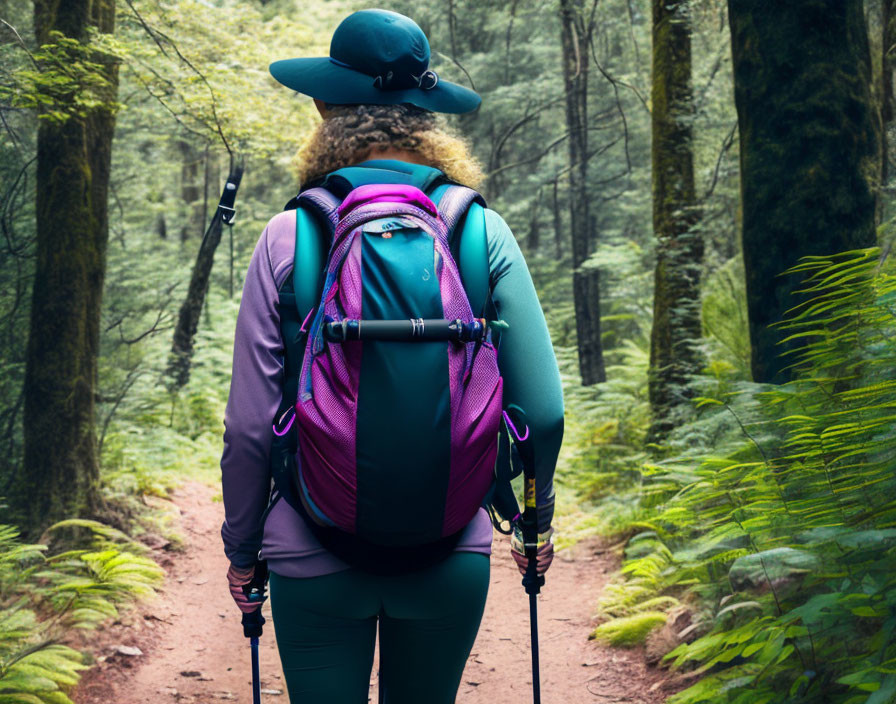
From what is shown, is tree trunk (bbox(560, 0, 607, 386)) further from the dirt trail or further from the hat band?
the hat band

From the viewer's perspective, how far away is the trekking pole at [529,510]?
78.1 inches

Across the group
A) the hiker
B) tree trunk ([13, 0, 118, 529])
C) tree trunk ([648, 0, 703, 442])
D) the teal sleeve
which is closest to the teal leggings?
the hiker

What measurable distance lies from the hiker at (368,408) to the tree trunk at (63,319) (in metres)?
4.84

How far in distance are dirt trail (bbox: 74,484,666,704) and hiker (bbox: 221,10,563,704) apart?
267cm

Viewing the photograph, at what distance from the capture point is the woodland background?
301 centimetres

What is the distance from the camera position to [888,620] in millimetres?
2398

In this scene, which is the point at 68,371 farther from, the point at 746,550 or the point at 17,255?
the point at 746,550

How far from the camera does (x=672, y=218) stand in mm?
7727

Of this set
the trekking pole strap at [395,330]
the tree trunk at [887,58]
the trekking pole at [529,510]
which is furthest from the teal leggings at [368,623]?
Answer: the tree trunk at [887,58]

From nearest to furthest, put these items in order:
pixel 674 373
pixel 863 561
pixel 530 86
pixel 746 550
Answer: pixel 863 561 → pixel 746 550 → pixel 674 373 → pixel 530 86

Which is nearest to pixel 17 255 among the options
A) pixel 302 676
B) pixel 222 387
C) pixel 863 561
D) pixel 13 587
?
pixel 13 587

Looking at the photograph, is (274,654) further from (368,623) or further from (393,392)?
(393,392)

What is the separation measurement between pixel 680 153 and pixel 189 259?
14609 millimetres

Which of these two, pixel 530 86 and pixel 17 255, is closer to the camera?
pixel 17 255
